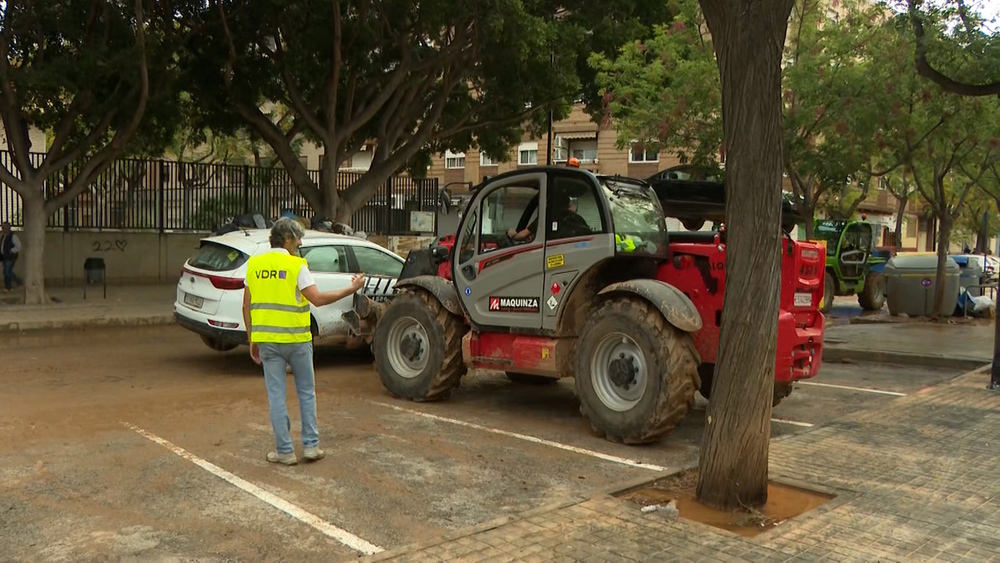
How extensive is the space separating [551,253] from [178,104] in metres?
15.3

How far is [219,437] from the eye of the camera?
6.88 meters

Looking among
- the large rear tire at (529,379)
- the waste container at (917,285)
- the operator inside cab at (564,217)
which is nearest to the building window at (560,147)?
the waste container at (917,285)

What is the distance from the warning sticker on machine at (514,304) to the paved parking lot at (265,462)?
3.46 feet

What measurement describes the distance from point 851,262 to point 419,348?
15860 millimetres

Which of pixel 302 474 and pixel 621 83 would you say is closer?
pixel 302 474

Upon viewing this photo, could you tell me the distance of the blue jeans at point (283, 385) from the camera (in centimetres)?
609

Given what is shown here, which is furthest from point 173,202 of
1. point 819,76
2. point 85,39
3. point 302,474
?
point 302,474

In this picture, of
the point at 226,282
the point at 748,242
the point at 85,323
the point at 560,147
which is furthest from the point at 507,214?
the point at 560,147

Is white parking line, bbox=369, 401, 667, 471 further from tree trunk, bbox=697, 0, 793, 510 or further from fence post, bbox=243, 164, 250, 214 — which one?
fence post, bbox=243, 164, 250, 214

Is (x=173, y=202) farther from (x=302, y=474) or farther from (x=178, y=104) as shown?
(x=302, y=474)

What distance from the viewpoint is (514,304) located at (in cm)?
784

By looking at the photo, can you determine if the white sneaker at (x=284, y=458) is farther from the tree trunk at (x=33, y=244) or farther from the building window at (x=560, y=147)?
the building window at (x=560, y=147)

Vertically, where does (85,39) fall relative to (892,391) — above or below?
above

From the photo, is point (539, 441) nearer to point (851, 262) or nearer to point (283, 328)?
point (283, 328)
